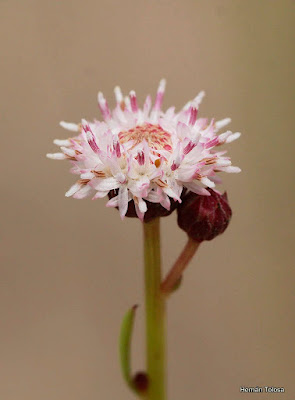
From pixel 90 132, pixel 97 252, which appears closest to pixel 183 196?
pixel 90 132

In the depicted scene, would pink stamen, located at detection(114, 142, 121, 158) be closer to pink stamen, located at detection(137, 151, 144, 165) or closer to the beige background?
pink stamen, located at detection(137, 151, 144, 165)

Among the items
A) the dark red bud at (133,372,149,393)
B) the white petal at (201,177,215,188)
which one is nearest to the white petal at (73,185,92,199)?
the white petal at (201,177,215,188)

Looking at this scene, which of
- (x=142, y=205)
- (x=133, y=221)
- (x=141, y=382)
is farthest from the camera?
(x=133, y=221)

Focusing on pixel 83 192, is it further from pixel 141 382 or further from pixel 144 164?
pixel 141 382

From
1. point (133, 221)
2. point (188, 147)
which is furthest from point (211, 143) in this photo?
point (133, 221)

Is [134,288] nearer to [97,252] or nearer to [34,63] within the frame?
[97,252]

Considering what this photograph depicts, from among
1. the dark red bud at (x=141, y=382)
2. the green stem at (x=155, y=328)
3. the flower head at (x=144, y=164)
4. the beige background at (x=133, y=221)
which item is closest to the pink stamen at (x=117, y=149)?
the flower head at (x=144, y=164)
